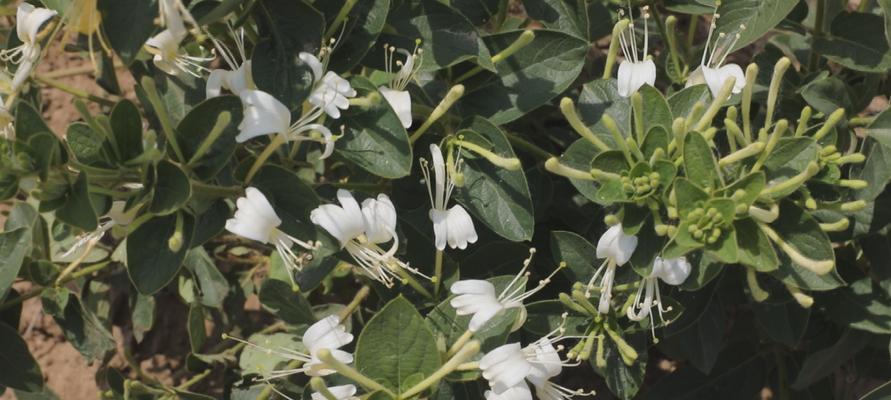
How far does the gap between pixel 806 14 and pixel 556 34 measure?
67cm

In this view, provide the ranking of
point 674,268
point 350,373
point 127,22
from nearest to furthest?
point 127,22, point 350,373, point 674,268

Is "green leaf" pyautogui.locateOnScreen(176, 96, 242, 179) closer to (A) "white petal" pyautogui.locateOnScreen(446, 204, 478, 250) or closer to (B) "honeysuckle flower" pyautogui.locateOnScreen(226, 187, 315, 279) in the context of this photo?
(B) "honeysuckle flower" pyautogui.locateOnScreen(226, 187, 315, 279)

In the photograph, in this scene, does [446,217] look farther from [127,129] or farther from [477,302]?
[127,129]

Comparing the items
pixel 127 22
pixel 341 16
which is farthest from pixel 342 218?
pixel 127 22

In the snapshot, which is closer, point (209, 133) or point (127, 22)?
point (127, 22)

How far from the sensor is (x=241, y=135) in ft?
5.29

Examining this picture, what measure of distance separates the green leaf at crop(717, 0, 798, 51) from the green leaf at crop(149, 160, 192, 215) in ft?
3.55

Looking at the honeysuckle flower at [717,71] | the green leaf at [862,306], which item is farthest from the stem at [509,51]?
the green leaf at [862,306]

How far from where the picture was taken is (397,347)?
5.38 feet

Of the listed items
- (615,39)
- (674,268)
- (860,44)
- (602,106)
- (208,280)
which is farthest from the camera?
(208,280)

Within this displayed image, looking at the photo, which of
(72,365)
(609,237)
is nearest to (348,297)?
(72,365)

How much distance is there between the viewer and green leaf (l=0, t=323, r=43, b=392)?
6.86ft

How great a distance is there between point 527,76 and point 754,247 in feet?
2.02

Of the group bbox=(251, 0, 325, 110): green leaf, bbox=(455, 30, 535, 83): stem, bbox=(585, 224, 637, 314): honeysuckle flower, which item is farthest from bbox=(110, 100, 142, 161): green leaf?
bbox=(585, 224, 637, 314): honeysuckle flower
